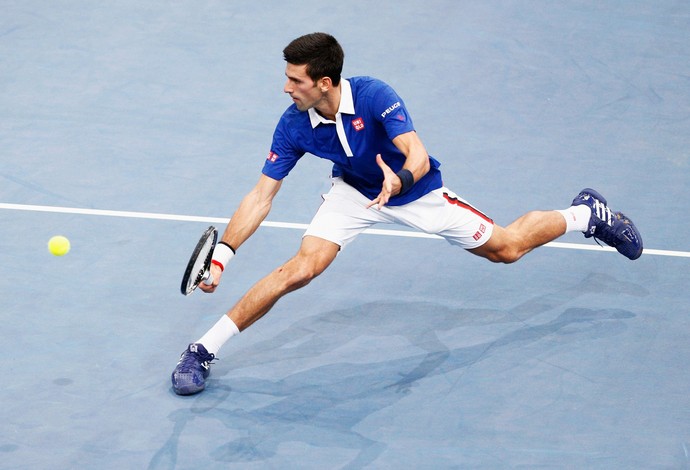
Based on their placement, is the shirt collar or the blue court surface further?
the shirt collar

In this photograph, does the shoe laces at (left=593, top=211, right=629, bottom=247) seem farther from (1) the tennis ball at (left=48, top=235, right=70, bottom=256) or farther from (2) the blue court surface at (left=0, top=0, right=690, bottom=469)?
(1) the tennis ball at (left=48, top=235, right=70, bottom=256)

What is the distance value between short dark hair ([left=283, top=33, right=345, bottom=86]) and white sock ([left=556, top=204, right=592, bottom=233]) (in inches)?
81.4

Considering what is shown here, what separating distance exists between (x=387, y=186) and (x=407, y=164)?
15.2 inches

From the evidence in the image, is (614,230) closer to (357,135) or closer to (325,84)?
(357,135)

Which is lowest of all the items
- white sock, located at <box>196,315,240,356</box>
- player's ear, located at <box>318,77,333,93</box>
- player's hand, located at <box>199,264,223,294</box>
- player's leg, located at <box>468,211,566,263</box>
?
white sock, located at <box>196,315,240,356</box>

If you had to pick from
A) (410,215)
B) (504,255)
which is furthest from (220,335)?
(504,255)

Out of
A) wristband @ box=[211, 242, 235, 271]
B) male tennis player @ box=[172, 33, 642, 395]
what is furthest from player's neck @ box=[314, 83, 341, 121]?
wristband @ box=[211, 242, 235, 271]

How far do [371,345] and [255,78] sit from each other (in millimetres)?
3915

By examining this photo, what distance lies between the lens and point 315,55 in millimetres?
6480

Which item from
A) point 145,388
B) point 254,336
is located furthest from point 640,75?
point 145,388

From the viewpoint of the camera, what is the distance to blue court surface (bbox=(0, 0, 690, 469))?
632 cm

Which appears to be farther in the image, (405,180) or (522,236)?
(522,236)

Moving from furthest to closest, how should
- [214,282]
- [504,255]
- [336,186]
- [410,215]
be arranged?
[504,255]
[336,186]
[410,215]
[214,282]

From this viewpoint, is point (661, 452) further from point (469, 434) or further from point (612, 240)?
point (612, 240)
